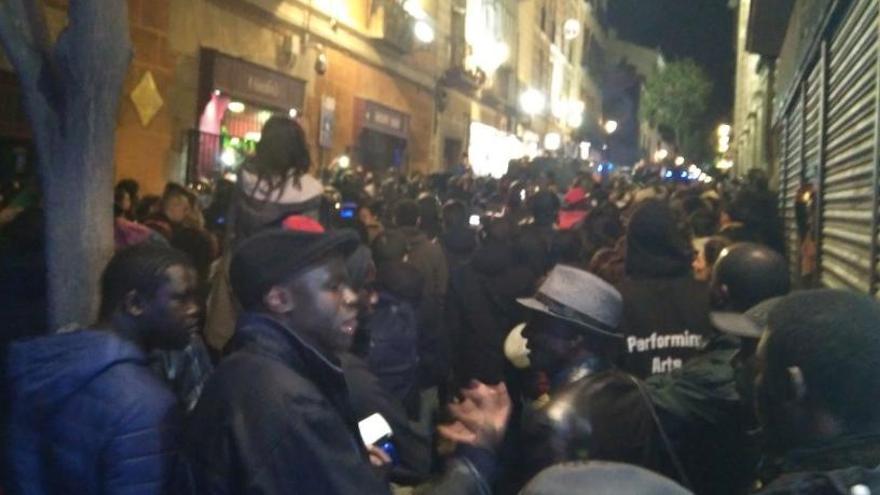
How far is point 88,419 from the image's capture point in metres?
3.17

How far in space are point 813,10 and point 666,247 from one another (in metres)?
5.86

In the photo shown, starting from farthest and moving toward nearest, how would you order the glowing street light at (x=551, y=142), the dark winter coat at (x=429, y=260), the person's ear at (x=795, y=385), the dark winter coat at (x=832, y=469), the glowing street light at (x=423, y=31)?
the glowing street light at (x=551, y=142) < the glowing street light at (x=423, y=31) < the dark winter coat at (x=429, y=260) < the person's ear at (x=795, y=385) < the dark winter coat at (x=832, y=469)

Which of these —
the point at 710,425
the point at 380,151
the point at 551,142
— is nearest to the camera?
the point at 710,425

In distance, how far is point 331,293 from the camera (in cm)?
Answer: 314

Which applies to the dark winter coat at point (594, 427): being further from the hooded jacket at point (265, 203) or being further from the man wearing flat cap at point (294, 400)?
the hooded jacket at point (265, 203)

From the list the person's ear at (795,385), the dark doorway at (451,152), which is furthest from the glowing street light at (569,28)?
the person's ear at (795,385)

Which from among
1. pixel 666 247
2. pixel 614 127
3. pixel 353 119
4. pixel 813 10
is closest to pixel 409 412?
pixel 666 247

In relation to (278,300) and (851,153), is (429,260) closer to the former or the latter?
(851,153)

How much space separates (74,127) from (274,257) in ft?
Result: 7.60

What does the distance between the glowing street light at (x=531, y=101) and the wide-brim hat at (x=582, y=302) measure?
38.5 m

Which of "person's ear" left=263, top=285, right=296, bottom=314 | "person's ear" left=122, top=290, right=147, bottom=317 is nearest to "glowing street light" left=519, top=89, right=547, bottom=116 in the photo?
"person's ear" left=122, top=290, right=147, bottom=317

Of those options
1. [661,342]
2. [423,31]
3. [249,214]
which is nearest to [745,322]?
[661,342]

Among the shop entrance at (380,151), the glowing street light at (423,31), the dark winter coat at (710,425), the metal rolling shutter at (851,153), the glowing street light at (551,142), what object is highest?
the glowing street light at (551,142)

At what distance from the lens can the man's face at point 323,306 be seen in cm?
309
